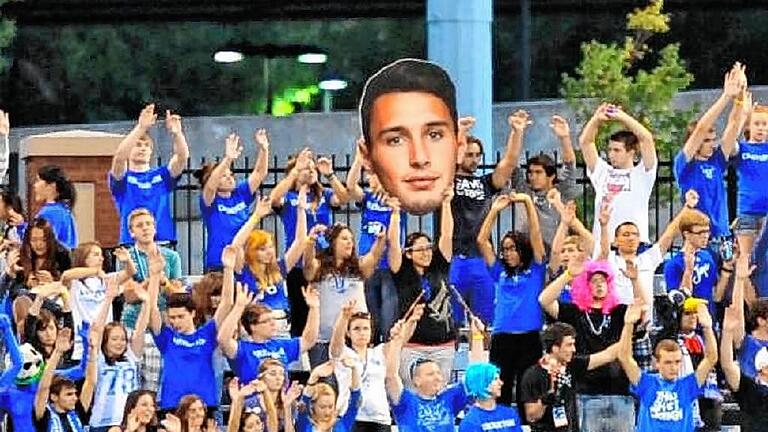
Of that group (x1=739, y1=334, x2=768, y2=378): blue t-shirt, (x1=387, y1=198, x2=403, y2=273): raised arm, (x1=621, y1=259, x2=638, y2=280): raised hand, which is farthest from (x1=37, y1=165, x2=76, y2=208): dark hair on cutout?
(x1=739, y1=334, x2=768, y2=378): blue t-shirt

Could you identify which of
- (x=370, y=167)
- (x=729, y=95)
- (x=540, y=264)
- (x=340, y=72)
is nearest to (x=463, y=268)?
(x=540, y=264)

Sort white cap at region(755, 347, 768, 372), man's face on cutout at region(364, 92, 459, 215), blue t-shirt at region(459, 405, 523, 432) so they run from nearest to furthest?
man's face on cutout at region(364, 92, 459, 215), blue t-shirt at region(459, 405, 523, 432), white cap at region(755, 347, 768, 372)

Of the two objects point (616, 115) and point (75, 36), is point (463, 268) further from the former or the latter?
point (75, 36)

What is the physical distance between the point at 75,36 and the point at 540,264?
35.7 feet

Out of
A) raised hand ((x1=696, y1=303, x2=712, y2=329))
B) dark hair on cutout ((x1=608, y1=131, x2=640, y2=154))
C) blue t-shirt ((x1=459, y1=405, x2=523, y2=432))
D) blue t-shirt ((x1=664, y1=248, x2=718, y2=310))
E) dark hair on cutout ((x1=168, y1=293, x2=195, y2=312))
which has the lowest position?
blue t-shirt ((x1=459, y1=405, x2=523, y2=432))

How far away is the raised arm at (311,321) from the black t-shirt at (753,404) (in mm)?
2564

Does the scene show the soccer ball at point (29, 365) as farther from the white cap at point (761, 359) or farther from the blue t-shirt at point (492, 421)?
the white cap at point (761, 359)

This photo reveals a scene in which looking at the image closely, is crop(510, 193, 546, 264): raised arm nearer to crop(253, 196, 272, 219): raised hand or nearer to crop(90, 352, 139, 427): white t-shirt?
crop(253, 196, 272, 219): raised hand

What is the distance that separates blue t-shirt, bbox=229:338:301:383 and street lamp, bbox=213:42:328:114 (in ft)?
34.8

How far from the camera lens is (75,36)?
2630cm

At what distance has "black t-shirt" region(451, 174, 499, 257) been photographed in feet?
49.7

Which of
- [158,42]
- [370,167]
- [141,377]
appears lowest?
[141,377]

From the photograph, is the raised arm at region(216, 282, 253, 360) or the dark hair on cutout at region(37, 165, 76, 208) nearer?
the raised arm at region(216, 282, 253, 360)

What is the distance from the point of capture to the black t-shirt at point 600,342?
Result: 15.9 m
